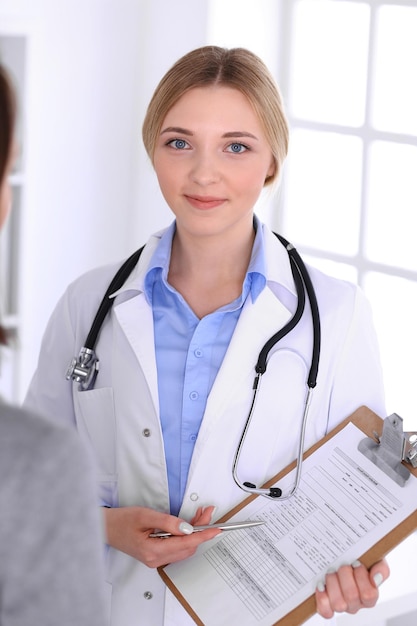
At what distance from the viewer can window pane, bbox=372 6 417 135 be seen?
2488mm

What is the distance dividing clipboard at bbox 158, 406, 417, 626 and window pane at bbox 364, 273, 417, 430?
3.25 feet

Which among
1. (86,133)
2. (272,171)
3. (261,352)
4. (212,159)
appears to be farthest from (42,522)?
(86,133)

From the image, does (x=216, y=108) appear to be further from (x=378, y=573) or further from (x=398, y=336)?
(x=398, y=336)

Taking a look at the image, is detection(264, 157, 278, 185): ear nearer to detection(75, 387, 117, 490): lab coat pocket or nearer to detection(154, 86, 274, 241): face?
detection(154, 86, 274, 241): face

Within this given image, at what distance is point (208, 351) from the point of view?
166cm

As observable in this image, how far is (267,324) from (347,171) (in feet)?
3.81

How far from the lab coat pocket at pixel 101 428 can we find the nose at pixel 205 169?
16.0 inches

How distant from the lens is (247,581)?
1.51 metres

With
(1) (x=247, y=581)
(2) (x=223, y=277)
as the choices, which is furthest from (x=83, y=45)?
(1) (x=247, y=581)

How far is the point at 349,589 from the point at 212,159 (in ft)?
2.45

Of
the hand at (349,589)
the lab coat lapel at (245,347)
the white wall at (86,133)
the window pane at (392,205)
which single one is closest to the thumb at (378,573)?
the hand at (349,589)

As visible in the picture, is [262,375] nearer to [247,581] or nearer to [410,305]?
[247,581]

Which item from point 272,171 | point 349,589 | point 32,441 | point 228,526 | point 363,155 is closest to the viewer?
point 32,441

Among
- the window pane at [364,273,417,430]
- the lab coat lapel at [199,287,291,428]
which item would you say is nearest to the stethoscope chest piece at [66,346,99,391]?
the lab coat lapel at [199,287,291,428]
